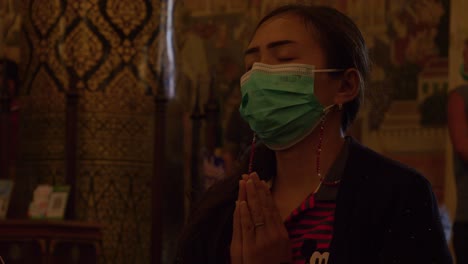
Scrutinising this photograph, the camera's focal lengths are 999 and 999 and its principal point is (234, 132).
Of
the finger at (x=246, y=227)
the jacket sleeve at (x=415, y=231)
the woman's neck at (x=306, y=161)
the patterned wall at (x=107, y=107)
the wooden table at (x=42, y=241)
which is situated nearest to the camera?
the jacket sleeve at (x=415, y=231)

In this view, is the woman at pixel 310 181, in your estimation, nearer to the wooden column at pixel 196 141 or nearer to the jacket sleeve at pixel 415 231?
the jacket sleeve at pixel 415 231

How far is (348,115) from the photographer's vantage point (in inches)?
121

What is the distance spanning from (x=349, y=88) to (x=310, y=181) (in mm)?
327

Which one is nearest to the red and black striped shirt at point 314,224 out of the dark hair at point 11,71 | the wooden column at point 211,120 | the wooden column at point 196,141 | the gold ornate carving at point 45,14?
the wooden column at point 211,120

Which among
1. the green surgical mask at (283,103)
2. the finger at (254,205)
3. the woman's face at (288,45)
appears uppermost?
the woman's face at (288,45)

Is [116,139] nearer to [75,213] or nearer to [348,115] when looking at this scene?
[75,213]

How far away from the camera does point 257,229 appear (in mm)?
2760

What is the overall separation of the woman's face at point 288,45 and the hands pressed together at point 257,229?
38 centimetres

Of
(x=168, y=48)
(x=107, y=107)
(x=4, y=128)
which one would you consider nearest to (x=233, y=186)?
(x=107, y=107)

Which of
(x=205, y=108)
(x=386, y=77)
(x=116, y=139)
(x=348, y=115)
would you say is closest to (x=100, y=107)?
(x=116, y=139)

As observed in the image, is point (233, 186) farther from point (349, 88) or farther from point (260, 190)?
point (349, 88)

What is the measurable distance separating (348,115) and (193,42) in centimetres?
684

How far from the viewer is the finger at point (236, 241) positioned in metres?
2.78

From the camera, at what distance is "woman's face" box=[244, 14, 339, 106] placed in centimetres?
291
